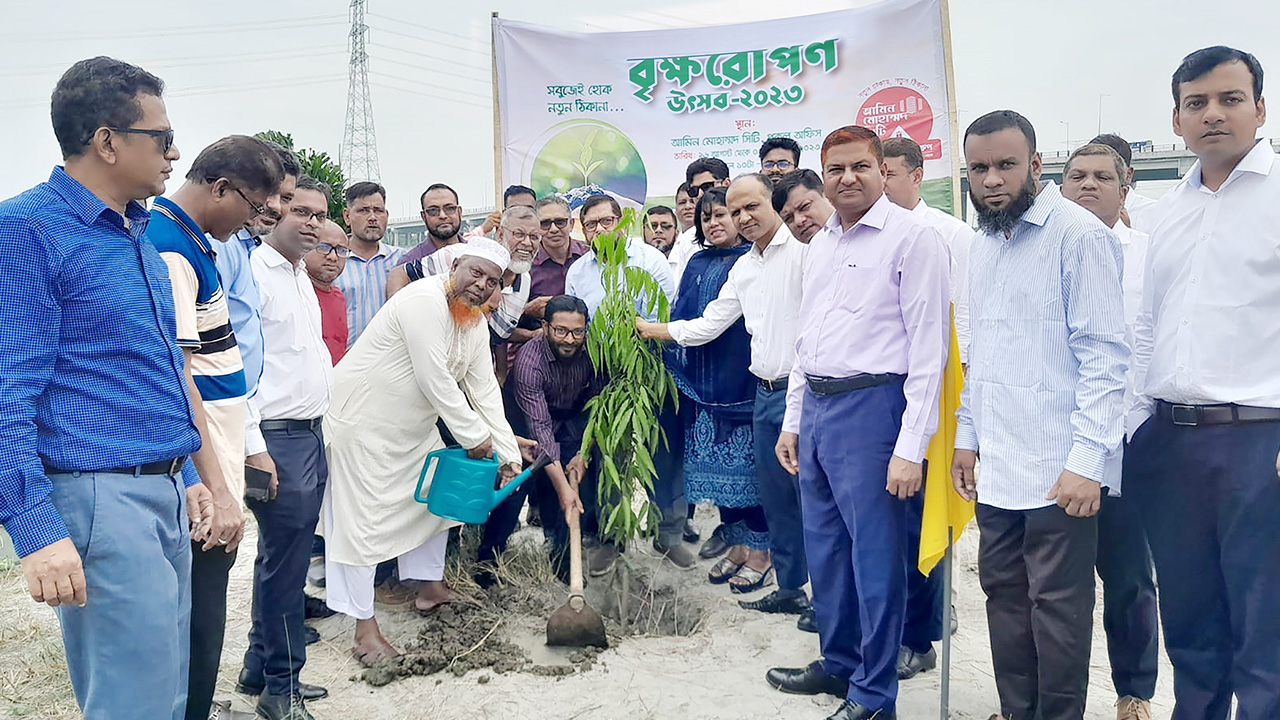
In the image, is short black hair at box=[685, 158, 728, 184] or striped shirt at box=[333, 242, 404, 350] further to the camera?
short black hair at box=[685, 158, 728, 184]

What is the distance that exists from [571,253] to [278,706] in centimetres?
277

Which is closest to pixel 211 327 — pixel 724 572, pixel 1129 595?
pixel 724 572

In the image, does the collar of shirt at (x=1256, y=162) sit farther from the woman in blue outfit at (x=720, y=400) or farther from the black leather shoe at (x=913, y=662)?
the woman in blue outfit at (x=720, y=400)

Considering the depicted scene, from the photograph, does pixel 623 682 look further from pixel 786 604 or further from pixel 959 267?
pixel 959 267

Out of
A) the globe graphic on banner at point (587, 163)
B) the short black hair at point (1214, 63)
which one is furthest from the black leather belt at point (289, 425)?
the globe graphic on banner at point (587, 163)

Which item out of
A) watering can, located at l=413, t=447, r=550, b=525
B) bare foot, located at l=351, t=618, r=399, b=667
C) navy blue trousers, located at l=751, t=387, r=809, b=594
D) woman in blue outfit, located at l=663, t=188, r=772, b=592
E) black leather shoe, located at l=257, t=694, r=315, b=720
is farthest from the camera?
woman in blue outfit, located at l=663, t=188, r=772, b=592

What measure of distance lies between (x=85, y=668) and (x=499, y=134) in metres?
5.89

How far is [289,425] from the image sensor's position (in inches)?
128

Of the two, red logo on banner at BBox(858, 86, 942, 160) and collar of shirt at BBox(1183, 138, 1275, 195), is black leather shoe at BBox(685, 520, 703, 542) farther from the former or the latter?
collar of shirt at BBox(1183, 138, 1275, 195)

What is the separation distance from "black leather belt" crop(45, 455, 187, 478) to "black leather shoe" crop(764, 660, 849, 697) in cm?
224

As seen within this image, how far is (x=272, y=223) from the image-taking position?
348cm

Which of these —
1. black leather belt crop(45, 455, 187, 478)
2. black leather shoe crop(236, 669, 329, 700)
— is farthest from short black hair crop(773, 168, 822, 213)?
black leather shoe crop(236, 669, 329, 700)

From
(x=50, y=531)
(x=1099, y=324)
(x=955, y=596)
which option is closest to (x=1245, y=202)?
(x=1099, y=324)

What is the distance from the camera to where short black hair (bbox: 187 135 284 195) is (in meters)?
2.45
